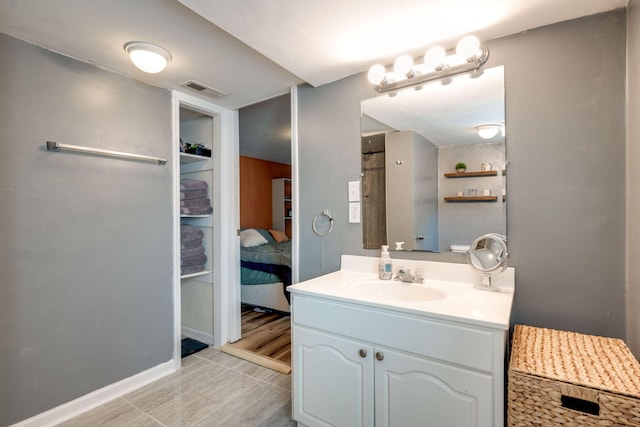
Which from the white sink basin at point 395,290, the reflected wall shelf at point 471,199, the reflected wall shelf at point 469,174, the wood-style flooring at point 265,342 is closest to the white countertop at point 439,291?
the white sink basin at point 395,290

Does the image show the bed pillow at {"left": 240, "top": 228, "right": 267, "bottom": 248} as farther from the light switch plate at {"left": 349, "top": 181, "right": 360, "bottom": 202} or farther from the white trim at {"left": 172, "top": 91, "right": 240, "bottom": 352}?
the light switch plate at {"left": 349, "top": 181, "right": 360, "bottom": 202}

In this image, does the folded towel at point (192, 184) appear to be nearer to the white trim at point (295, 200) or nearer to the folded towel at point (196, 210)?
the folded towel at point (196, 210)

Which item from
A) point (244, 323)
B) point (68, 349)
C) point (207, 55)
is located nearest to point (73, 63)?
point (207, 55)

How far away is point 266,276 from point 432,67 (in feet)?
8.81

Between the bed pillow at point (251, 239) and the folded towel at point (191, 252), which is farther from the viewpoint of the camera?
the bed pillow at point (251, 239)

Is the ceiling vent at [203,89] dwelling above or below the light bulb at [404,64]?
above

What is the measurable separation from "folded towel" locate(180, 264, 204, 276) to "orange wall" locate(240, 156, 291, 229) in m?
2.10

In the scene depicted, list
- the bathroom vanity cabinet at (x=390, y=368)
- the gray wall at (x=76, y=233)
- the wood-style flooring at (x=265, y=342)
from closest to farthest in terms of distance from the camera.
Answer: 1. the bathroom vanity cabinet at (x=390, y=368)
2. the gray wall at (x=76, y=233)
3. the wood-style flooring at (x=265, y=342)

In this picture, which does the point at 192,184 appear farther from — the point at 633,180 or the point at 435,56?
the point at 633,180

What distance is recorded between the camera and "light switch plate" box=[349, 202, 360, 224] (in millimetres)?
1863

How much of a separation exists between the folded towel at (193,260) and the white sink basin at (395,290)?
63.9 inches

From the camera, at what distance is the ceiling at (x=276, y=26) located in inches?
49.3

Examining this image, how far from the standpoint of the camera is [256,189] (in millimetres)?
5051

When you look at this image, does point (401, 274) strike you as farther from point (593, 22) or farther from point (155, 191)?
point (155, 191)
